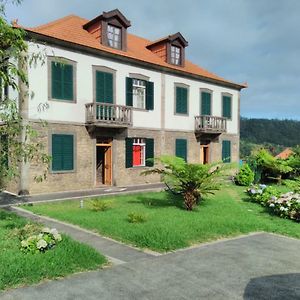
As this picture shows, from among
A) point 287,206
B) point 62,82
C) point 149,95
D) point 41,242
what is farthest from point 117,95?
point 41,242

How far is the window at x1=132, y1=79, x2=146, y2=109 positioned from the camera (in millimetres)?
19594

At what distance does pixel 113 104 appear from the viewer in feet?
57.1

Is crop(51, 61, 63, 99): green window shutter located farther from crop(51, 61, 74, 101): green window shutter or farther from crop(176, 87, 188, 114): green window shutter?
crop(176, 87, 188, 114): green window shutter

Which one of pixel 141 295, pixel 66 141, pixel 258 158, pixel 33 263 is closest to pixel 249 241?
pixel 141 295

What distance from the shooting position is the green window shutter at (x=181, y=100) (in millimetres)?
21891

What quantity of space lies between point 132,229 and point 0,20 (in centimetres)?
554

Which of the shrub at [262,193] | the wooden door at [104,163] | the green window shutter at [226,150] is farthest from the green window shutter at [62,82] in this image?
the green window shutter at [226,150]

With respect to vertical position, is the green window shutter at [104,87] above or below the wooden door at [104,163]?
above

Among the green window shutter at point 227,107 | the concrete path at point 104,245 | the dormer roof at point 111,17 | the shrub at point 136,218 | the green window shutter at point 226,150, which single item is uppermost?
the dormer roof at point 111,17

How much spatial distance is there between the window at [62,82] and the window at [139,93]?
4185 mm

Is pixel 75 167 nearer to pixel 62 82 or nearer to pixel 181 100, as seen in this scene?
pixel 62 82

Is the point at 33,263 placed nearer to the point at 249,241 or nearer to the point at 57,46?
the point at 249,241

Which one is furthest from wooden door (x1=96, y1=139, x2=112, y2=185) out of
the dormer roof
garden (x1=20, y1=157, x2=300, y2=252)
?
the dormer roof

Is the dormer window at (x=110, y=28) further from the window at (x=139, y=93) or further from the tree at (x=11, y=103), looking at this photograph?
the tree at (x=11, y=103)
